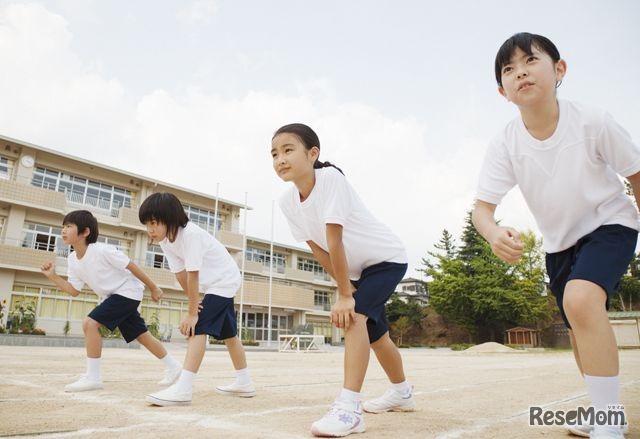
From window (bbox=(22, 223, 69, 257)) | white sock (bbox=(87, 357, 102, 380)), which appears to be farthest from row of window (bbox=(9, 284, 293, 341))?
white sock (bbox=(87, 357, 102, 380))

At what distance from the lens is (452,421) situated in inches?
92.5

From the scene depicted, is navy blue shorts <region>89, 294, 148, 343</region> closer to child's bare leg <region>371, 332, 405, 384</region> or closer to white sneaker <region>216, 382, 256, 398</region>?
white sneaker <region>216, 382, 256, 398</region>

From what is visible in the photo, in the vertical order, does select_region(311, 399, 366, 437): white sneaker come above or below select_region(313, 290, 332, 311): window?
below

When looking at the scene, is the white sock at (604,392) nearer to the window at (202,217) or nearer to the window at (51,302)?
the window at (51,302)

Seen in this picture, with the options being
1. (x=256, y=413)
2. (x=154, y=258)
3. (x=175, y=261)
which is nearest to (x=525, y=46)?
(x=256, y=413)

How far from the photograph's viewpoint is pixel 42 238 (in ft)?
79.3

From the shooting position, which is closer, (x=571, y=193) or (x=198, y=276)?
(x=571, y=193)

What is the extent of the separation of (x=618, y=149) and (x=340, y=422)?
5.22ft

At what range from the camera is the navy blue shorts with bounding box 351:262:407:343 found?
2.36m

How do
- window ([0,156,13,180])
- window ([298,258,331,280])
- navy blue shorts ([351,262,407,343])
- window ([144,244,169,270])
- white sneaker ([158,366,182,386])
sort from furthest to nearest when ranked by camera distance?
1. window ([298,258,331,280])
2. window ([144,244,169,270])
3. window ([0,156,13,180])
4. white sneaker ([158,366,182,386])
5. navy blue shorts ([351,262,407,343])

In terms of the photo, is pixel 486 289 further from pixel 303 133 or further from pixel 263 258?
pixel 303 133

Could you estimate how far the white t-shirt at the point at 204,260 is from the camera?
3328 millimetres

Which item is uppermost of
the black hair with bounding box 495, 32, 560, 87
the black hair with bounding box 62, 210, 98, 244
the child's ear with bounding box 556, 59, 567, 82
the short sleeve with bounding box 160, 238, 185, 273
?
the black hair with bounding box 495, 32, 560, 87

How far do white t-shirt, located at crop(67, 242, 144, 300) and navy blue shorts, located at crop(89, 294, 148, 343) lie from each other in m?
0.06
